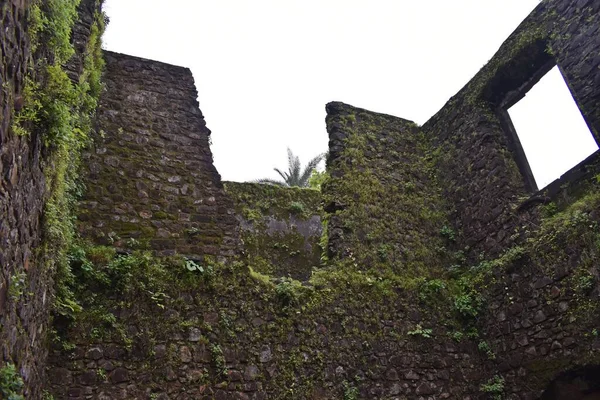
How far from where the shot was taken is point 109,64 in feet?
22.7

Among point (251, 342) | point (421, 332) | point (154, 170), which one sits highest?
point (154, 170)

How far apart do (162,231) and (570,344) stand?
5182mm

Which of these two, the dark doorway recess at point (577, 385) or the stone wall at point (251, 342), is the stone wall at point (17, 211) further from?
the dark doorway recess at point (577, 385)

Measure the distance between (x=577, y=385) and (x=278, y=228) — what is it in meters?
5.97

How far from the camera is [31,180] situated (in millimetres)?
3428

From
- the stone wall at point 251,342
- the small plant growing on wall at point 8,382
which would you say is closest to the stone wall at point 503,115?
the stone wall at point 251,342

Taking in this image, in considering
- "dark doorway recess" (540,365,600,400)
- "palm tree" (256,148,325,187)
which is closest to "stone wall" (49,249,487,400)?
"dark doorway recess" (540,365,600,400)

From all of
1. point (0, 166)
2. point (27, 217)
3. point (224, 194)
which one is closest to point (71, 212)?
point (224, 194)

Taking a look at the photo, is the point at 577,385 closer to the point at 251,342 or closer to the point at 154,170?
the point at 251,342

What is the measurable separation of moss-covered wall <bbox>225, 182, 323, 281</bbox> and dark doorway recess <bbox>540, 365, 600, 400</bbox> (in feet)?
15.7

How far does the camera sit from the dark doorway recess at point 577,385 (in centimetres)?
576

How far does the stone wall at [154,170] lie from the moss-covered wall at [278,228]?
3018 millimetres

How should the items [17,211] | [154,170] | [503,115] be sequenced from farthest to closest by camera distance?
1. [503,115]
2. [154,170]
3. [17,211]

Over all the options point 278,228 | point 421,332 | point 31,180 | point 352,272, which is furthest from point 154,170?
point 421,332
